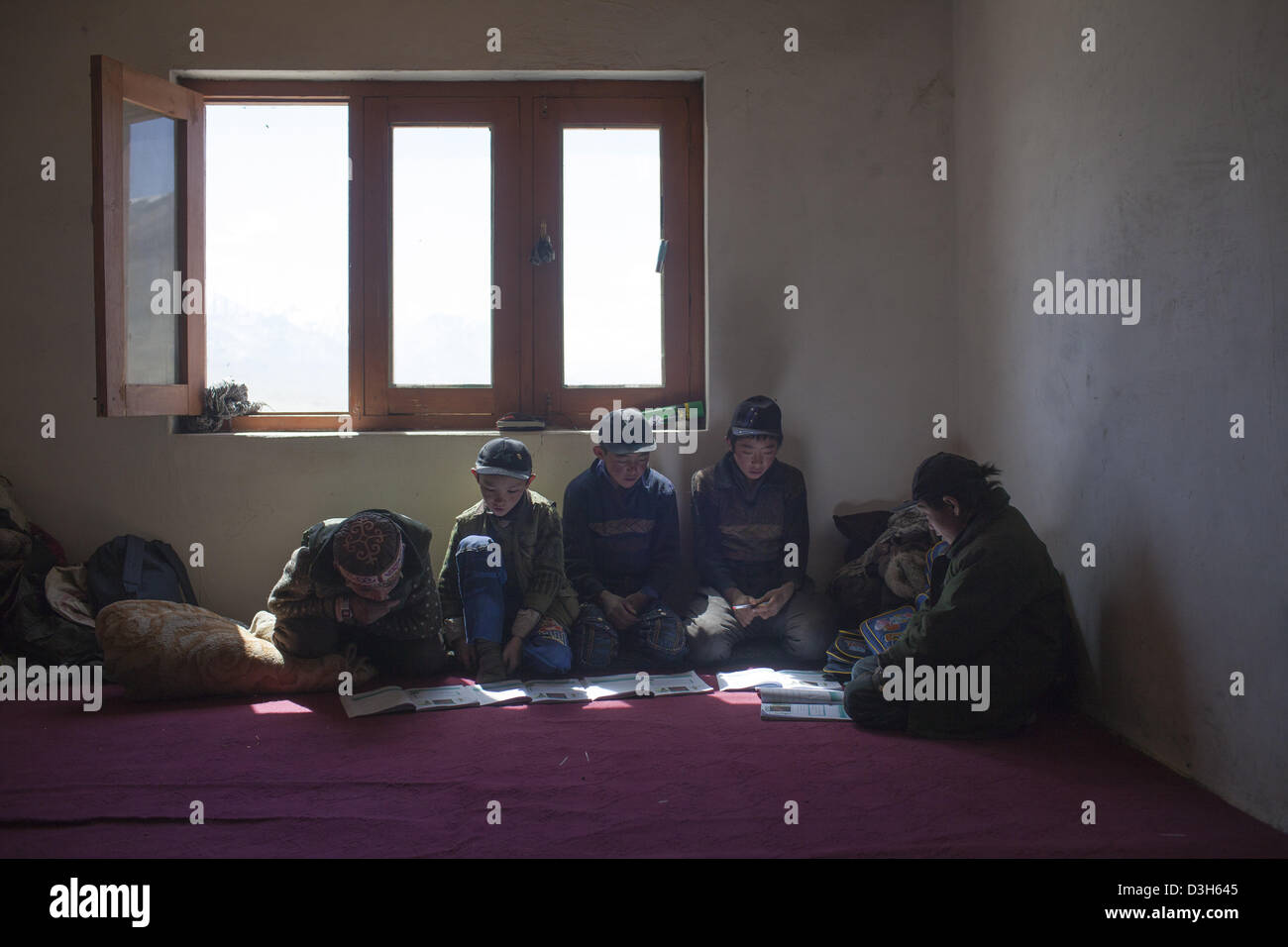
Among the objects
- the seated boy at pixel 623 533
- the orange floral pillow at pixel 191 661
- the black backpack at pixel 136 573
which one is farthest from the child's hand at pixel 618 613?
the black backpack at pixel 136 573

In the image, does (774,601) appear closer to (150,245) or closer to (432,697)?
(432,697)

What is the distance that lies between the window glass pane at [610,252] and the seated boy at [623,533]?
59 cm

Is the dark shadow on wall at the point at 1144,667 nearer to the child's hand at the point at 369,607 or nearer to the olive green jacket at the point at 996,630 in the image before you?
the olive green jacket at the point at 996,630

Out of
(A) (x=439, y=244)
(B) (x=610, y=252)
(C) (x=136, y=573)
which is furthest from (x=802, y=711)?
(C) (x=136, y=573)

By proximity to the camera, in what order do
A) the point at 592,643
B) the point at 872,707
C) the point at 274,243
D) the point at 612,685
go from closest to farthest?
the point at 872,707 → the point at 612,685 → the point at 592,643 → the point at 274,243

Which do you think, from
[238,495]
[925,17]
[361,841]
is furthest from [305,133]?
[361,841]

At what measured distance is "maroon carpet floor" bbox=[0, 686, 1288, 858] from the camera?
2.10 meters

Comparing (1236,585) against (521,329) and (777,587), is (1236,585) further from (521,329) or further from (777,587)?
(521,329)

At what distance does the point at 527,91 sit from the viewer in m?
4.36

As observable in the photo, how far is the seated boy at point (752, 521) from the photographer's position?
394 cm

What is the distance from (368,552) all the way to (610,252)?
2037 millimetres

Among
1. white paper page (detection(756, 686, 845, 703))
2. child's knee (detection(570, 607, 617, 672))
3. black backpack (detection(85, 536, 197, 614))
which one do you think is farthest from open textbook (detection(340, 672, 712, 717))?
black backpack (detection(85, 536, 197, 614))

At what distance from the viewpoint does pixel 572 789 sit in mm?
2436

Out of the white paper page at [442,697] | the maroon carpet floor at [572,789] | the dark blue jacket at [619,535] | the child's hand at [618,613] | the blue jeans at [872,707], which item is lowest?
the maroon carpet floor at [572,789]
